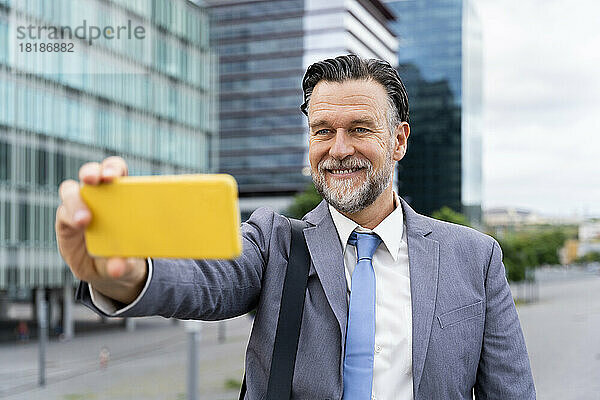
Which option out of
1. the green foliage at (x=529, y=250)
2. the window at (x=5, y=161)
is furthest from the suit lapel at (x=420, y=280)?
the green foliage at (x=529, y=250)

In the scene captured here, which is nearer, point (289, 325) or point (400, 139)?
point (289, 325)

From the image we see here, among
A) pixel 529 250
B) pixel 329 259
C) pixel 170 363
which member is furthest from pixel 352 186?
pixel 529 250

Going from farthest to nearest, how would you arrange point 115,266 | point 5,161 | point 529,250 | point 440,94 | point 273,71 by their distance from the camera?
point 273,71, point 440,94, point 529,250, point 5,161, point 115,266

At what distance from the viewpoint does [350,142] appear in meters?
1.46

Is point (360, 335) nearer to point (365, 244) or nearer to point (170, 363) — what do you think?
point (365, 244)

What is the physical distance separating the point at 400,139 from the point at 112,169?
937 millimetres

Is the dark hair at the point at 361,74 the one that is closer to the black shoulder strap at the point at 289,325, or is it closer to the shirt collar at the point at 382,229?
the shirt collar at the point at 382,229

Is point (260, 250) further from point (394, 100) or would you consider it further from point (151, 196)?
point (151, 196)

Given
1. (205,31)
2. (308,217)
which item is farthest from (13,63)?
(308,217)

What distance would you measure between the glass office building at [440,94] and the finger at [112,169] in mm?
49973

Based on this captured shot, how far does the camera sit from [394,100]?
1.57 metres

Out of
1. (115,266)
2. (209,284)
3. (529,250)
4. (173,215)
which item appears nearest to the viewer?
(173,215)

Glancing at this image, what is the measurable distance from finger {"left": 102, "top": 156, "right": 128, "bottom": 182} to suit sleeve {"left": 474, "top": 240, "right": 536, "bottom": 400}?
977 millimetres

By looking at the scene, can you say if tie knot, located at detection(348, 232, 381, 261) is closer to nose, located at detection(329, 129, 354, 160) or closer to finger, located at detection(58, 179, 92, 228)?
nose, located at detection(329, 129, 354, 160)
